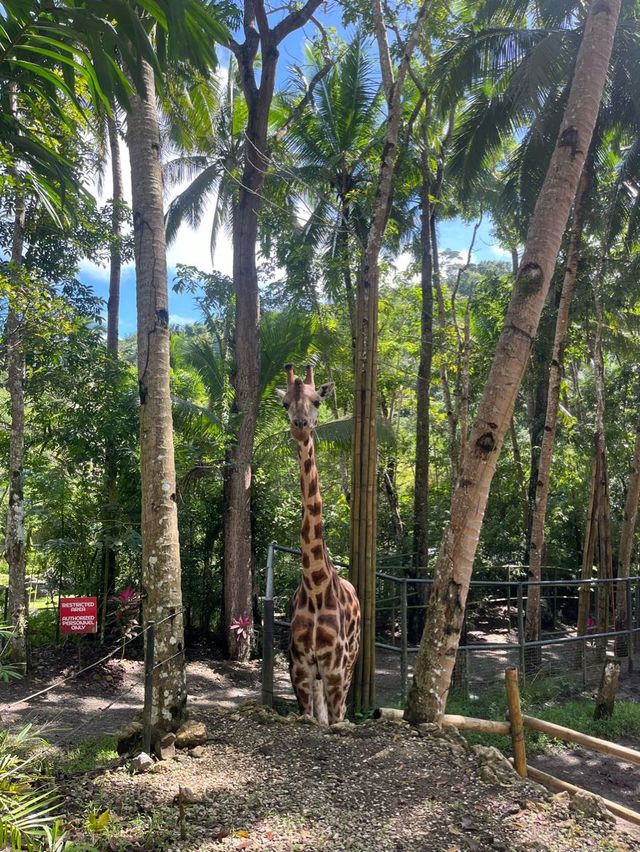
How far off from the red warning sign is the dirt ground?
6.23 feet

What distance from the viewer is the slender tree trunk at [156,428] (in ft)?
16.4

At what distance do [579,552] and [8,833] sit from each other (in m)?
16.4

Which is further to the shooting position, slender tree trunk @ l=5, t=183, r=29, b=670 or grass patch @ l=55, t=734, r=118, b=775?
slender tree trunk @ l=5, t=183, r=29, b=670

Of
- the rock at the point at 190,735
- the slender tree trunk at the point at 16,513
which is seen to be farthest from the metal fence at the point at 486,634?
the slender tree trunk at the point at 16,513

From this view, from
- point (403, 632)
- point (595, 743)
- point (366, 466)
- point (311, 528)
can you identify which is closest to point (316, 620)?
point (311, 528)

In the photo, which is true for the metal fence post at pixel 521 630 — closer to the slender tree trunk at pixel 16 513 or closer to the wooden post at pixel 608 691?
the wooden post at pixel 608 691

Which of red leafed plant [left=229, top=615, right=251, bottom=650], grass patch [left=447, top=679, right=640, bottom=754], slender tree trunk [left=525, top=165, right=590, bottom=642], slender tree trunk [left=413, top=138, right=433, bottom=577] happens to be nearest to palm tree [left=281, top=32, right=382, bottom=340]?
slender tree trunk [left=413, top=138, right=433, bottom=577]

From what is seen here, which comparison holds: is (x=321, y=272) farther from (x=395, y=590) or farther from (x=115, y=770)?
(x=115, y=770)

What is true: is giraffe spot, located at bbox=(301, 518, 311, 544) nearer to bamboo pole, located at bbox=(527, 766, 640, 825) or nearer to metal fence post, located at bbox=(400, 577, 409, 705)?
metal fence post, located at bbox=(400, 577, 409, 705)

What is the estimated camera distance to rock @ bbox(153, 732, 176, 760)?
463 cm

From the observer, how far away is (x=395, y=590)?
13742 millimetres

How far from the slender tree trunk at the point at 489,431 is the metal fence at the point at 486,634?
150cm

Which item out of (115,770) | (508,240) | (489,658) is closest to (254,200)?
(508,240)

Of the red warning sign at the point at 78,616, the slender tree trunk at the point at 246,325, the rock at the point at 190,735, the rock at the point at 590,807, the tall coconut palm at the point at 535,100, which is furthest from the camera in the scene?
the slender tree trunk at the point at 246,325
